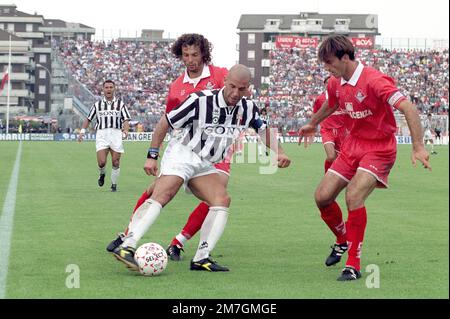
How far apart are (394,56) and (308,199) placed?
78043mm

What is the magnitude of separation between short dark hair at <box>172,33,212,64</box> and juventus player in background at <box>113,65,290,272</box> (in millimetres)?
1299

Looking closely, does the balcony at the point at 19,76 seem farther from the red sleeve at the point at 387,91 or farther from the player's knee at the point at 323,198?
the red sleeve at the point at 387,91


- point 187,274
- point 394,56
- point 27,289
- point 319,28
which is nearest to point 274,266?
point 187,274

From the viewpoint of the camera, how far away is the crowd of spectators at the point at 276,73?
8231cm

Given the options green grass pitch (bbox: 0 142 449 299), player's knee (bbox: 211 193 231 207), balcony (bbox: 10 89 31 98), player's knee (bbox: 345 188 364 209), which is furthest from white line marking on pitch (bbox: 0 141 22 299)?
balcony (bbox: 10 89 31 98)

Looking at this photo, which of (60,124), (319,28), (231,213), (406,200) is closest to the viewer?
(231,213)

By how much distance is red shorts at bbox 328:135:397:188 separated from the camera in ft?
28.5

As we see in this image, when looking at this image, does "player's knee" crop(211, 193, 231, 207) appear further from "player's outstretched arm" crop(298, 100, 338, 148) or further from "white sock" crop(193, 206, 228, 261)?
"player's outstretched arm" crop(298, 100, 338, 148)

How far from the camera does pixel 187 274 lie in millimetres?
8523

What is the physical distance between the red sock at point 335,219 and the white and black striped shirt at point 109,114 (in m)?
12.0

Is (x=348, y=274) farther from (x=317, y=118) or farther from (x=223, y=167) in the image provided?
(x=223, y=167)

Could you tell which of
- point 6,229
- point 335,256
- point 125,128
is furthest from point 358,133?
point 125,128

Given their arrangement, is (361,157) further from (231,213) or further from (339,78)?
(231,213)
